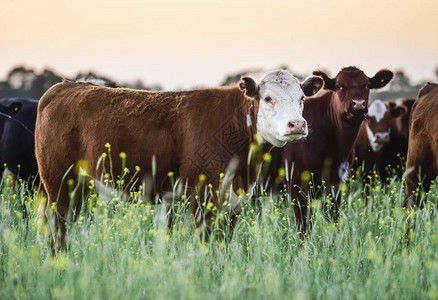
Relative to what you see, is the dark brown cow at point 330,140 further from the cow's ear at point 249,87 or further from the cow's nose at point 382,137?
the cow's nose at point 382,137

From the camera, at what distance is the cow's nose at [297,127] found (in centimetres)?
571

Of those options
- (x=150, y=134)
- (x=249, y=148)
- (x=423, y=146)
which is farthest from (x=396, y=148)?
(x=150, y=134)

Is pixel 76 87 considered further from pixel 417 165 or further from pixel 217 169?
pixel 417 165

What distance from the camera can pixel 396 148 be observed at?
11.4 meters

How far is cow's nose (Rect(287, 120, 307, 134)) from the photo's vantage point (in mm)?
5707

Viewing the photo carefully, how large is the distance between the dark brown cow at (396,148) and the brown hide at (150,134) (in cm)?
527

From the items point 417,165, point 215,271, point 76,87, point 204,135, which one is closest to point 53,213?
point 76,87

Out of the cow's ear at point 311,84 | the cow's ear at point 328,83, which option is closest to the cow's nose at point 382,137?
the cow's ear at point 328,83

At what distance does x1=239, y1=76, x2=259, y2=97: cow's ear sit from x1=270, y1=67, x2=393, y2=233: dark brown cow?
4.98 ft

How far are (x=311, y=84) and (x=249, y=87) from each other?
910 millimetres

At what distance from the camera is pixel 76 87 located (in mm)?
6867

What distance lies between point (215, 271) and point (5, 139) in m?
5.65

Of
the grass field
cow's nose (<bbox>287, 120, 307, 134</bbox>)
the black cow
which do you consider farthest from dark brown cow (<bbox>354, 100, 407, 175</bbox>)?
the grass field

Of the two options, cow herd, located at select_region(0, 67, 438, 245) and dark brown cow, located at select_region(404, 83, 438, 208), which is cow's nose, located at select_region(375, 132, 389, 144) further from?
cow herd, located at select_region(0, 67, 438, 245)
